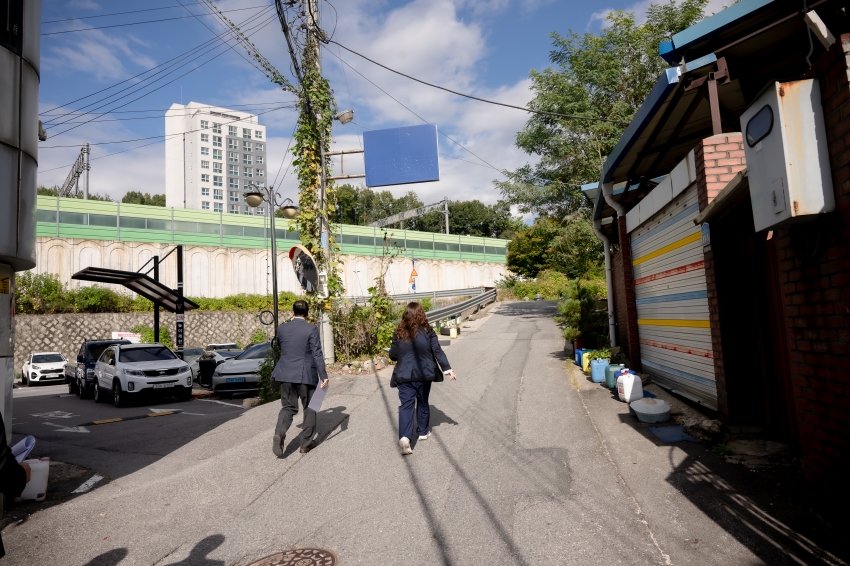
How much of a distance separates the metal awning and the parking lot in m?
4.07

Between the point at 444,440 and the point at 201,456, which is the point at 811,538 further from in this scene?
the point at 201,456

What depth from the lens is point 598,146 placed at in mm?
19234

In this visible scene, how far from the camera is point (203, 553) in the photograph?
4.16m

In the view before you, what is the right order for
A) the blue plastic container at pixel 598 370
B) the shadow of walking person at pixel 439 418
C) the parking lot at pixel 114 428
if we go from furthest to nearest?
the blue plastic container at pixel 598 370, the shadow of walking person at pixel 439 418, the parking lot at pixel 114 428

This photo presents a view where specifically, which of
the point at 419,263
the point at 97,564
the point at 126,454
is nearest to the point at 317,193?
the point at 126,454

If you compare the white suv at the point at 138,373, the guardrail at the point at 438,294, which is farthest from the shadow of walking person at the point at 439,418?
the guardrail at the point at 438,294

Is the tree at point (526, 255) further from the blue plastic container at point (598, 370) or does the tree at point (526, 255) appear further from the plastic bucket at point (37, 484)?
the plastic bucket at point (37, 484)

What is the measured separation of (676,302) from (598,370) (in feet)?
7.81

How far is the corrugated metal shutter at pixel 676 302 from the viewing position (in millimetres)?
6887

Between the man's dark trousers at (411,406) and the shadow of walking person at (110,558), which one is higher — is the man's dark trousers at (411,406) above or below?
above

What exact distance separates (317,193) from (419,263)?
30240 millimetres

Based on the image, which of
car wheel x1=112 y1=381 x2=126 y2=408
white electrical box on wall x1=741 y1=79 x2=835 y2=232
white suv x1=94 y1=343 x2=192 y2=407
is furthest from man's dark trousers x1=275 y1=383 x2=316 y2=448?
car wheel x1=112 y1=381 x2=126 y2=408

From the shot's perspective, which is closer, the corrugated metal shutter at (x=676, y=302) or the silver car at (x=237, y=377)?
the corrugated metal shutter at (x=676, y=302)

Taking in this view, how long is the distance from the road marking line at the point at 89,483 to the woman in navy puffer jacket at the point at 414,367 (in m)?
3.53
